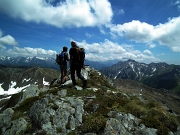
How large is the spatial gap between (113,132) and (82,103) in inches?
160

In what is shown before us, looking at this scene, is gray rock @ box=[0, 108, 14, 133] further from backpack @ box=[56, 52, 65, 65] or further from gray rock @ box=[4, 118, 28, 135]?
backpack @ box=[56, 52, 65, 65]

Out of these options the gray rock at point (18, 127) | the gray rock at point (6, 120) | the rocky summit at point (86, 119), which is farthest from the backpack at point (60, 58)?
the gray rock at point (18, 127)

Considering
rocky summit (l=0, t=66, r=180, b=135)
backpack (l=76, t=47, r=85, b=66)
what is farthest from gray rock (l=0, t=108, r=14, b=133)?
backpack (l=76, t=47, r=85, b=66)

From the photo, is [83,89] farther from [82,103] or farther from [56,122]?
[56,122]

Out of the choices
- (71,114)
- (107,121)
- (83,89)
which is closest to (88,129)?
(107,121)

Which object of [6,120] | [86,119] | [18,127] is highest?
[86,119]

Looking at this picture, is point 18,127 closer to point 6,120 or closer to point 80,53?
point 6,120

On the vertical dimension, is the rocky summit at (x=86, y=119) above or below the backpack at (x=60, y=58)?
below

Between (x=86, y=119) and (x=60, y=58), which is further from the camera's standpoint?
(x=60, y=58)

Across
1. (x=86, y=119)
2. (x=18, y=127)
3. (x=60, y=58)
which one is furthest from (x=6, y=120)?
(x=60, y=58)

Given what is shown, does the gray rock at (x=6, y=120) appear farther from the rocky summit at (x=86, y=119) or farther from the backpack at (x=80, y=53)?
the backpack at (x=80, y=53)

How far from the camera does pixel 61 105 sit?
10625 millimetres

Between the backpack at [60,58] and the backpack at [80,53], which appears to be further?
the backpack at [60,58]

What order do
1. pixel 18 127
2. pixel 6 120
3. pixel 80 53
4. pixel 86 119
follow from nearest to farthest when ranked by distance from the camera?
pixel 18 127, pixel 86 119, pixel 6 120, pixel 80 53
